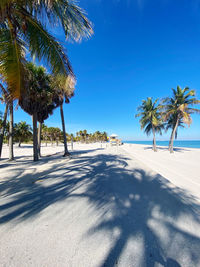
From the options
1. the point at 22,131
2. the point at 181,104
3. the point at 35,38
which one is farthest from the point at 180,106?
the point at 22,131

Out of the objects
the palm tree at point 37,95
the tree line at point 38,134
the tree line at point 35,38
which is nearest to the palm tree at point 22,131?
the tree line at point 38,134

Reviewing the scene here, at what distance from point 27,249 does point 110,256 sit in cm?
124

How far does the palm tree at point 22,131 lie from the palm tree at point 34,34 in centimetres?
3318

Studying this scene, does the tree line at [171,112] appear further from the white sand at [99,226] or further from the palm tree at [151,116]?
the white sand at [99,226]

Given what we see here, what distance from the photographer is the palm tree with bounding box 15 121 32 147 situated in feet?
96.6

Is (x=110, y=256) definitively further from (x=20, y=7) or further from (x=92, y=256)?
(x=20, y=7)

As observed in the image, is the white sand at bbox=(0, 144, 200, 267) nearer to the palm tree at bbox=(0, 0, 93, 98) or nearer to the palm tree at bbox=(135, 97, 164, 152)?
the palm tree at bbox=(0, 0, 93, 98)

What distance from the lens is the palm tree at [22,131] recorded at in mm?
29442

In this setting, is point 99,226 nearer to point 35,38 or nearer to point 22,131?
point 35,38

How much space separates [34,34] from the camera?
3.29 metres

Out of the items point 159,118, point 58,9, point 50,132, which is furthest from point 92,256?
point 50,132

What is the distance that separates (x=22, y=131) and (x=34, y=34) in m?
34.1

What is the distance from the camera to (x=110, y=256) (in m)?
1.43

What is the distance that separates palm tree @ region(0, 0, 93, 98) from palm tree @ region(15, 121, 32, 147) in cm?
3318
